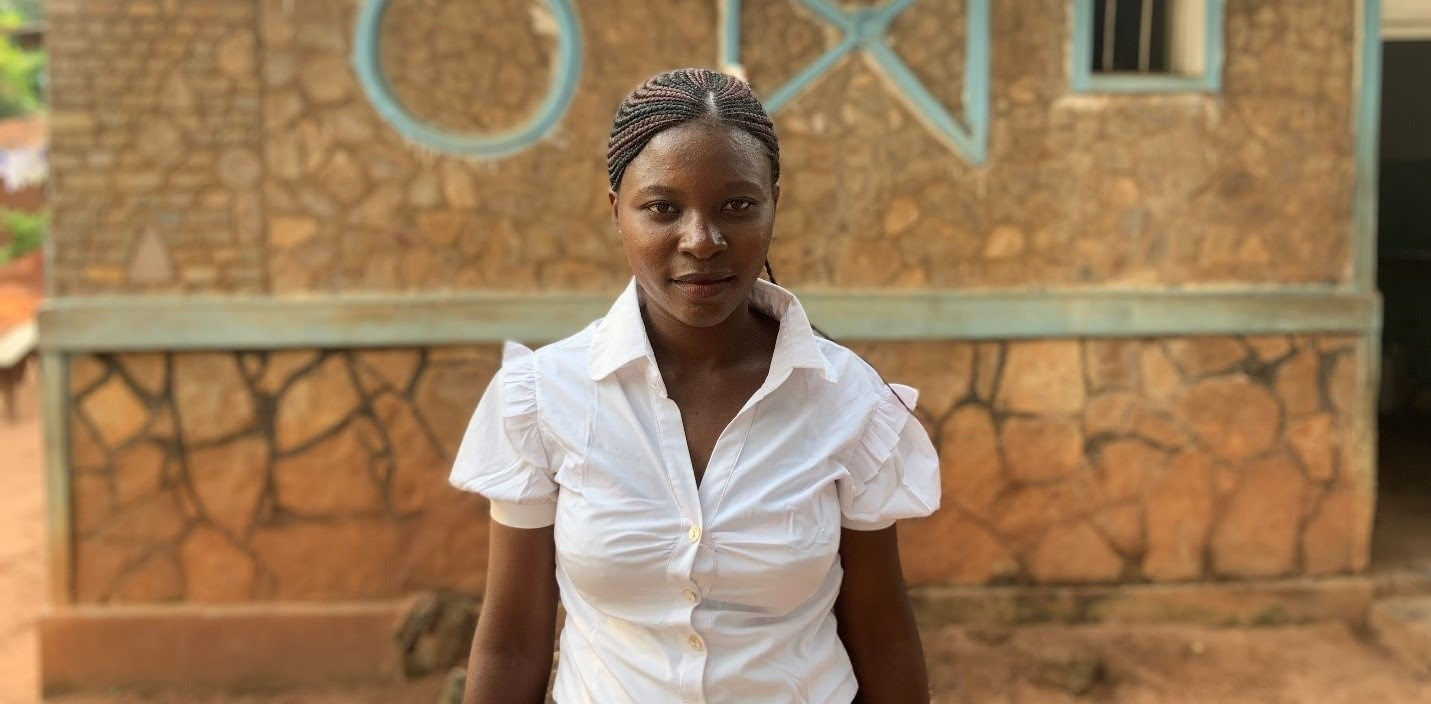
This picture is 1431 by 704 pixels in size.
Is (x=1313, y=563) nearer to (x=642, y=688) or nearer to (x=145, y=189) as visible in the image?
(x=642, y=688)

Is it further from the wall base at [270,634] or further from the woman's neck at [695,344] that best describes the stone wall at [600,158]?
the woman's neck at [695,344]

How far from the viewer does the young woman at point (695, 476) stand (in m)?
1.27

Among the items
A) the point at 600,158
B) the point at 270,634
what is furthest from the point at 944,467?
the point at 270,634

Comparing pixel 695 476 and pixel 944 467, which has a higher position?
pixel 695 476

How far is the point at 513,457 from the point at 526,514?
0.08 meters

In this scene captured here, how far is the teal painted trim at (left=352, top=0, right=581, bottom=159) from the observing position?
384 centimetres

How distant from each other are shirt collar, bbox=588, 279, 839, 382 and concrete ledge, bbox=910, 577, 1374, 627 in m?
3.09

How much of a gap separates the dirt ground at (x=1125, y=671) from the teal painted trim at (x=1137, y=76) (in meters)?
2.27

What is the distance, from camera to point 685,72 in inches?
52.8

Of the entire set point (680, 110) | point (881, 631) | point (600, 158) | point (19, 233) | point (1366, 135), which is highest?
point (1366, 135)

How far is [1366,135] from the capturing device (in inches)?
164

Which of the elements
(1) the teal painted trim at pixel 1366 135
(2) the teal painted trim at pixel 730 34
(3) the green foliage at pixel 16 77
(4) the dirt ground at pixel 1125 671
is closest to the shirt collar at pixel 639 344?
(2) the teal painted trim at pixel 730 34

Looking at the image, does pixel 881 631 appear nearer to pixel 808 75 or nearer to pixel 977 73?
pixel 808 75

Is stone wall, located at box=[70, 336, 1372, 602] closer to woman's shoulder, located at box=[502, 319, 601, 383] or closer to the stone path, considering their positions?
the stone path
